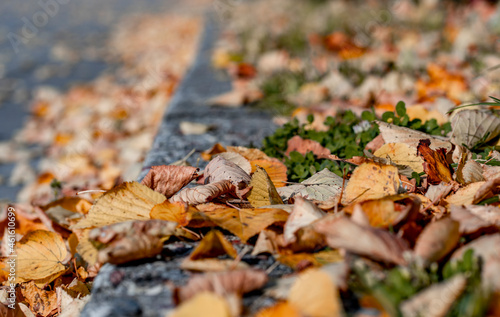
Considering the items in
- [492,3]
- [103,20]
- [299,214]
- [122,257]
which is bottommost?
[103,20]

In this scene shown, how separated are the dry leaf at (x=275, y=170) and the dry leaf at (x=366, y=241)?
0.56m

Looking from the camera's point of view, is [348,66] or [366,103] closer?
[366,103]

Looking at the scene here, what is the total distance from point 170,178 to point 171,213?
0.23 meters

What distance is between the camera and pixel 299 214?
1114mm

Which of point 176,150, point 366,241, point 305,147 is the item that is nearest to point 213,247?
point 366,241

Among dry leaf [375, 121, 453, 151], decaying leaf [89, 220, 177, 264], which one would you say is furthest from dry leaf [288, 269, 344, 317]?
dry leaf [375, 121, 453, 151]

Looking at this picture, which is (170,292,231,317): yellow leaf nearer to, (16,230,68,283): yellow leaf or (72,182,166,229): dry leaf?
(72,182,166,229): dry leaf

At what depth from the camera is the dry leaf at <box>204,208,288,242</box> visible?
1.14 m

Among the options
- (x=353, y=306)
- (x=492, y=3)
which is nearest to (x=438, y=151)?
(x=353, y=306)

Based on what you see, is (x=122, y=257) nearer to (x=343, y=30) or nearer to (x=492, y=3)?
(x=343, y=30)

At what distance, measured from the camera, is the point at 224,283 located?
894 mm

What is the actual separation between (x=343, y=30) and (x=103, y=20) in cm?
874

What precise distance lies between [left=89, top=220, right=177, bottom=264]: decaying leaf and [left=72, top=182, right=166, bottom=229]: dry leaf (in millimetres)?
→ 115

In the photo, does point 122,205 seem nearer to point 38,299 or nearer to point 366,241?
point 38,299
